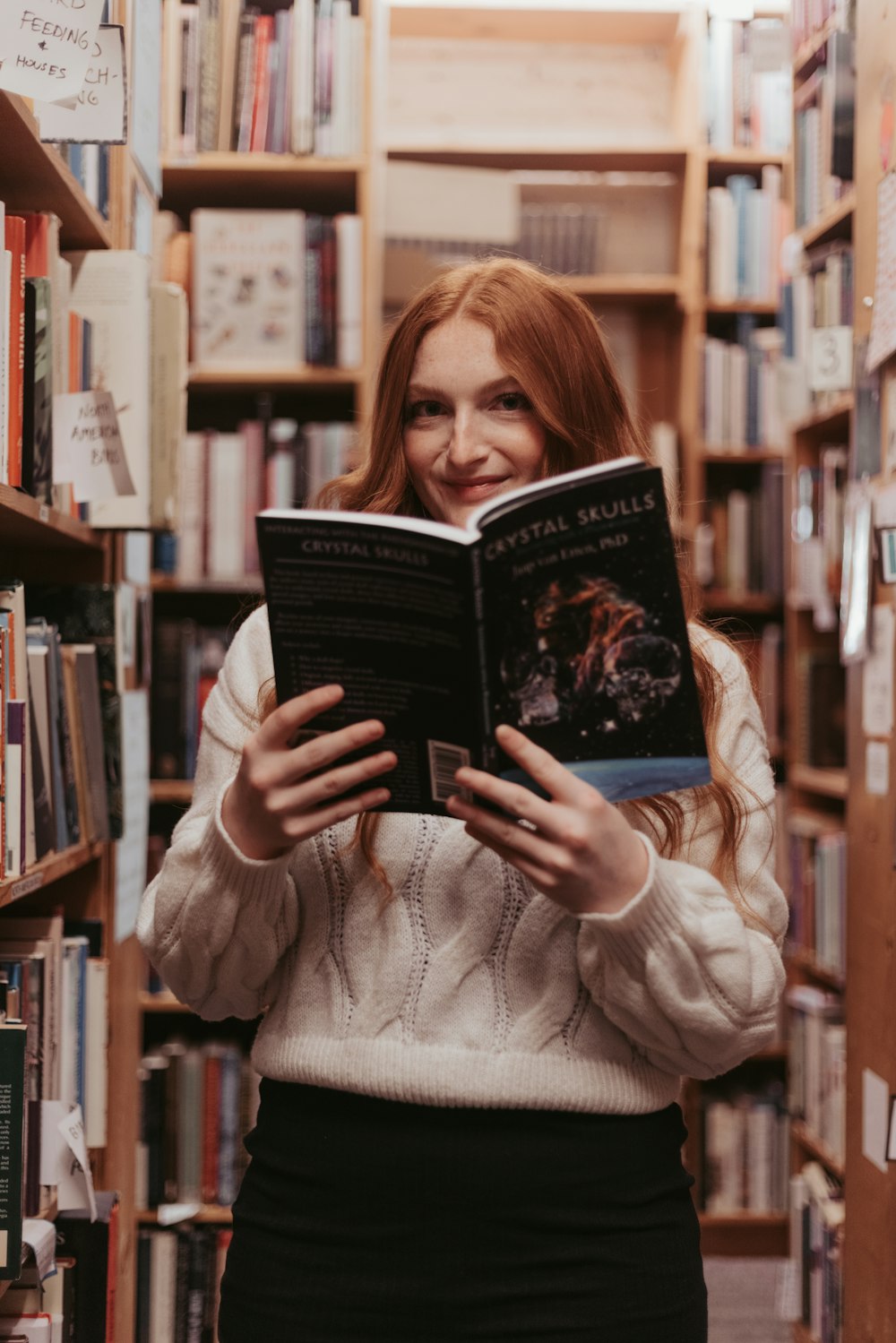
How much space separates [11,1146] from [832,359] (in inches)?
64.7

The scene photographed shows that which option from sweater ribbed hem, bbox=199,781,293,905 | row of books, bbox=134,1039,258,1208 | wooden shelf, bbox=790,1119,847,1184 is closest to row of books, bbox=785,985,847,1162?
wooden shelf, bbox=790,1119,847,1184

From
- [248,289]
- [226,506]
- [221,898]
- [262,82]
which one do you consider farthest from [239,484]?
[221,898]

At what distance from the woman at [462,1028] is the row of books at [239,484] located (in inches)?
69.0

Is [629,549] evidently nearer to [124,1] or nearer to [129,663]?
[129,663]

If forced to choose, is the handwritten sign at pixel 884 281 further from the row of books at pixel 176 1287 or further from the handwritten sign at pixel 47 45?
the row of books at pixel 176 1287

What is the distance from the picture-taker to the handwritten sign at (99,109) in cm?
125

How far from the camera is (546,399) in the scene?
1.08 metres

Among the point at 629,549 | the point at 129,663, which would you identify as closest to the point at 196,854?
the point at 629,549

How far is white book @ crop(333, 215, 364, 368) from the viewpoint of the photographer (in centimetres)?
276

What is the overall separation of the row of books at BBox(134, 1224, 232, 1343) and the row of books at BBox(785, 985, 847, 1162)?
114 centimetres

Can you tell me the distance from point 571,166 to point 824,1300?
8.26 feet

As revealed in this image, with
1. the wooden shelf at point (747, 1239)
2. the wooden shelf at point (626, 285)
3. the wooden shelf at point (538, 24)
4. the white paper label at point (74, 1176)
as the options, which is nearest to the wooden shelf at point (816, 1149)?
the wooden shelf at point (747, 1239)

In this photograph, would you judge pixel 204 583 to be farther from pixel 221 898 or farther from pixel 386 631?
pixel 386 631

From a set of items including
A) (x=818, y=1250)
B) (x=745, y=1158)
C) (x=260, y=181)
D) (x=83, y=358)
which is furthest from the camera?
(x=745, y=1158)
